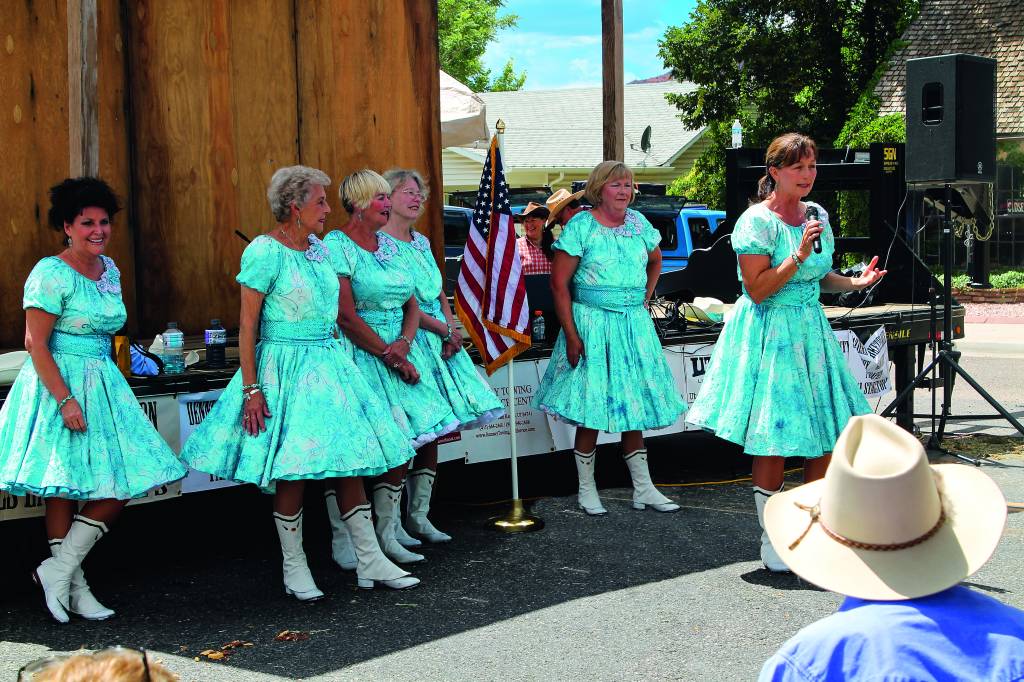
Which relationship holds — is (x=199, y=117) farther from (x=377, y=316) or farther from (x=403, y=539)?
(x=403, y=539)

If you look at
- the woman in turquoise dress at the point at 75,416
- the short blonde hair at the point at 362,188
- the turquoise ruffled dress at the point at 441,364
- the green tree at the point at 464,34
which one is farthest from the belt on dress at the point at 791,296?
the green tree at the point at 464,34

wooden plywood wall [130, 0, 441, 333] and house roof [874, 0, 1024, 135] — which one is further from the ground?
house roof [874, 0, 1024, 135]

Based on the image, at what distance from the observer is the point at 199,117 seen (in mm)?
7281

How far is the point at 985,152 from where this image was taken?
8969 millimetres

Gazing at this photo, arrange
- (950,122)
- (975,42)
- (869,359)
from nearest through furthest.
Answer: (950,122) < (869,359) < (975,42)

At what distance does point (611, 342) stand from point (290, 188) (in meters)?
2.29

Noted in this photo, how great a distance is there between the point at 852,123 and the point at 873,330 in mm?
16156

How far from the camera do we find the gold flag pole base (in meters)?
6.67

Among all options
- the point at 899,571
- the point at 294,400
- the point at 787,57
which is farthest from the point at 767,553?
the point at 787,57

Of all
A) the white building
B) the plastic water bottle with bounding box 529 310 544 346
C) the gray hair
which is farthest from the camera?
the white building

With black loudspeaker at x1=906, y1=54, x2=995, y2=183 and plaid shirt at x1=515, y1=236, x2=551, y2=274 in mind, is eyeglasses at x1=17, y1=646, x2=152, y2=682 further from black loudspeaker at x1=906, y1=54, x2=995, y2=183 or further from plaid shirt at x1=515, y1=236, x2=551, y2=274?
black loudspeaker at x1=906, y1=54, x2=995, y2=183

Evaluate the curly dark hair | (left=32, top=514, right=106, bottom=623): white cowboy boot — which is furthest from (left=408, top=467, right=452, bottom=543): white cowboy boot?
the curly dark hair

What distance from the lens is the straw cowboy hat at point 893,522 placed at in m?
1.94

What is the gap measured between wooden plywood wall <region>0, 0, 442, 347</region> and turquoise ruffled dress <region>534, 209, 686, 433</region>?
1.78 metres
